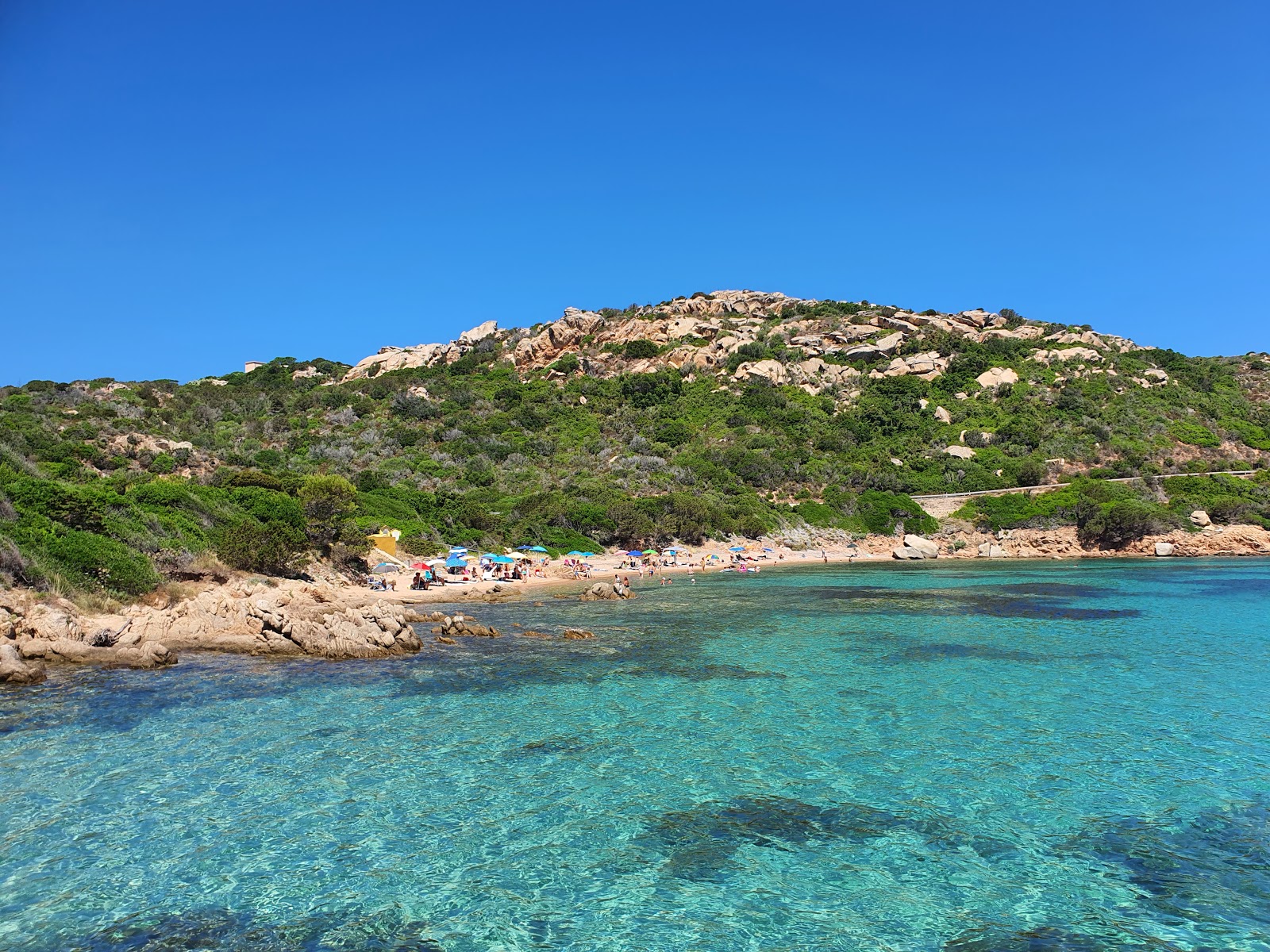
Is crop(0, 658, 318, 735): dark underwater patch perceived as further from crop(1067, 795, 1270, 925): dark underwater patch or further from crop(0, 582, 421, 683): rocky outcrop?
crop(1067, 795, 1270, 925): dark underwater patch

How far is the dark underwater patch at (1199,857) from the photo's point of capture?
6.61 metres

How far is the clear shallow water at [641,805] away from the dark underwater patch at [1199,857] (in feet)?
0.13

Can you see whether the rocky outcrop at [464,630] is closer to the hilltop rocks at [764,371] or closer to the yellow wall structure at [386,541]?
the yellow wall structure at [386,541]

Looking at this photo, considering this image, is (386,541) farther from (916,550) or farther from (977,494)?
(977,494)

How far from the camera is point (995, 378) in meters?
78.2

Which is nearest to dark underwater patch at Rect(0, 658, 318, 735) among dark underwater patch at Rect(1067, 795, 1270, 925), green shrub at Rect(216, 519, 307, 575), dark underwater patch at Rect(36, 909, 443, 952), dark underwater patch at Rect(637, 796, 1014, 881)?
dark underwater patch at Rect(36, 909, 443, 952)

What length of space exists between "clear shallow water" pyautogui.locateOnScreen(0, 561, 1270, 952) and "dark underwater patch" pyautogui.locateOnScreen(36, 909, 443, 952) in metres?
0.03

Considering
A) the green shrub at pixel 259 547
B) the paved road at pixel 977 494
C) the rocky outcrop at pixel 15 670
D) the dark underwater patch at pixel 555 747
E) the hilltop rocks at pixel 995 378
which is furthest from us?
the hilltop rocks at pixel 995 378

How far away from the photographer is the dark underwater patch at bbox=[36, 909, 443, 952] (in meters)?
5.99

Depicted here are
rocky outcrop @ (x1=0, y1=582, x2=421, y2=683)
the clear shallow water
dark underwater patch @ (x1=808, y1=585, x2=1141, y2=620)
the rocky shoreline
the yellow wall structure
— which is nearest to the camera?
the clear shallow water

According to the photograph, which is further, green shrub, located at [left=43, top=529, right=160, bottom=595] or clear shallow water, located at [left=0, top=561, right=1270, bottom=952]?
green shrub, located at [left=43, top=529, right=160, bottom=595]

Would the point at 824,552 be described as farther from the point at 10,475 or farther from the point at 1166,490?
the point at 10,475

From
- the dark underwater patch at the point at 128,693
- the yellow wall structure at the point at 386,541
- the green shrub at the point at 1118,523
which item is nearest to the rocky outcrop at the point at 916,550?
the green shrub at the point at 1118,523

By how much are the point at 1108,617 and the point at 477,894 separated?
81.0ft
